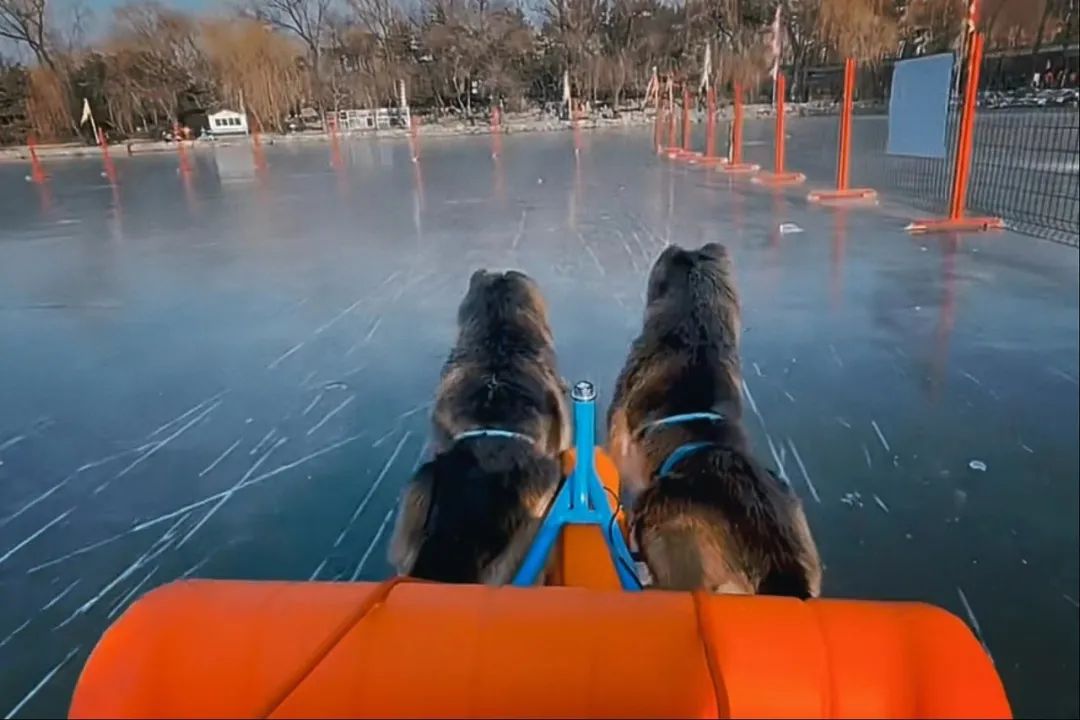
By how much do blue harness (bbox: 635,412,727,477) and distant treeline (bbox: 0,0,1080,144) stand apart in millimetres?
1198

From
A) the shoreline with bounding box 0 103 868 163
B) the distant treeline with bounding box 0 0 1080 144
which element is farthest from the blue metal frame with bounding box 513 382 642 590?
the shoreline with bounding box 0 103 868 163

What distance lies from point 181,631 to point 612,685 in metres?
0.36

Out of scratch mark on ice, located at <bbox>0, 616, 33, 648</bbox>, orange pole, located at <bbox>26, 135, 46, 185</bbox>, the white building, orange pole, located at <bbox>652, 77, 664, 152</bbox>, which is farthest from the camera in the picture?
orange pole, located at <bbox>652, 77, 664, 152</bbox>

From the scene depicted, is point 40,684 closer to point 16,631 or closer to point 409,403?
point 16,631

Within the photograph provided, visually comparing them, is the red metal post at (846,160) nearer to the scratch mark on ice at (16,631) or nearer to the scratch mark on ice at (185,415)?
the scratch mark on ice at (185,415)

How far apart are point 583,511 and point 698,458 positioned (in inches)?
7.8

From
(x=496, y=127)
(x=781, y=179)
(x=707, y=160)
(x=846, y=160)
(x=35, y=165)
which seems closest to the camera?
(x=35, y=165)

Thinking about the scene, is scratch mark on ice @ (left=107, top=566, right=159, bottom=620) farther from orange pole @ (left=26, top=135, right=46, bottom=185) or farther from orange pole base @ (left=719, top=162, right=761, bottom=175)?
orange pole base @ (left=719, top=162, right=761, bottom=175)

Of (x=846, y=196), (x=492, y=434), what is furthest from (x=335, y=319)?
(x=846, y=196)

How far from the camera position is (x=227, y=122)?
752 cm

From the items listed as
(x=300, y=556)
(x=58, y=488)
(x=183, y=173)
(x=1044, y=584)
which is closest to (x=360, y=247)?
(x=58, y=488)

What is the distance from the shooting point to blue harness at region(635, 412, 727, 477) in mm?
1101

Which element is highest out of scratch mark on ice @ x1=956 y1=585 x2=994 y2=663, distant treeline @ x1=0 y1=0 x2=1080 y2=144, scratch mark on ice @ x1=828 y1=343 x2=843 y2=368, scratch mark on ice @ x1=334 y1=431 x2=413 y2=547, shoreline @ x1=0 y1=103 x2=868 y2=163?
distant treeline @ x1=0 y1=0 x2=1080 y2=144

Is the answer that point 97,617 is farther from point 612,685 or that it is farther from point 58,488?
Result: point 612,685
